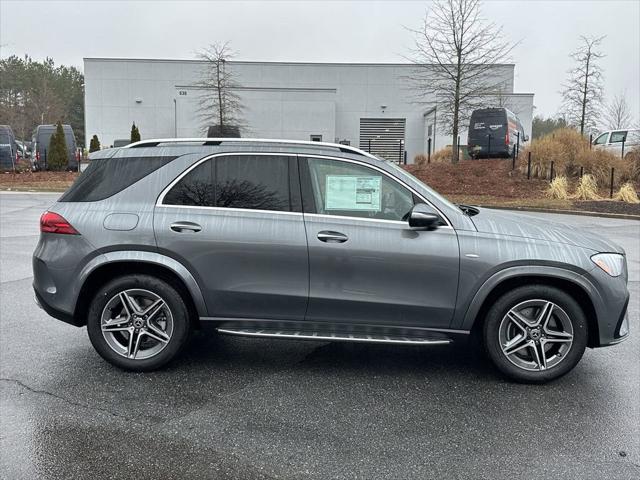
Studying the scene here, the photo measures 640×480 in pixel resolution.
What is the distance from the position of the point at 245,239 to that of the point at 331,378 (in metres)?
1.25

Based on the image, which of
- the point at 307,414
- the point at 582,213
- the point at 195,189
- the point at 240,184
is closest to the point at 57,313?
the point at 195,189

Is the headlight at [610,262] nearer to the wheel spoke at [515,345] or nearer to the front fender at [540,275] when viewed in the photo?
the front fender at [540,275]

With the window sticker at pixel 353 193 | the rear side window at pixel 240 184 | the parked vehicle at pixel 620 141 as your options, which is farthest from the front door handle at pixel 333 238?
the parked vehicle at pixel 620 141

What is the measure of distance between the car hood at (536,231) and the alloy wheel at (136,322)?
2483 mm

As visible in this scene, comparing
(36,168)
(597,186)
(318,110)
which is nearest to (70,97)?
(318,110)

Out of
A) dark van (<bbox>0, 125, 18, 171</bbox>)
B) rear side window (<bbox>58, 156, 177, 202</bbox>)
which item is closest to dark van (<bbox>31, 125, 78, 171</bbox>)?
dark van (<bbox>0, 125, 18, 171</bbox>)

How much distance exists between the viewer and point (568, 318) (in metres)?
4.02

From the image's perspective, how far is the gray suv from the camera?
3982 millimetres

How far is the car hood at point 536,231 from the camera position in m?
4.07

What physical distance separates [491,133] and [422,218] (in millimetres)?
23797

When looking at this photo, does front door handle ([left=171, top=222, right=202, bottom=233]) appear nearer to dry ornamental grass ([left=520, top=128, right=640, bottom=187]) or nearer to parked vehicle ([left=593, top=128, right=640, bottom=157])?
dry ornamental grass ([left=520, top=128, right=640, bottom=187])

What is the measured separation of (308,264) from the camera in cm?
402

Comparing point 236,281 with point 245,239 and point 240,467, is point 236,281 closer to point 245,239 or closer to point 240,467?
point 245,239

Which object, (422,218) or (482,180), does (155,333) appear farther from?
(482,180)
